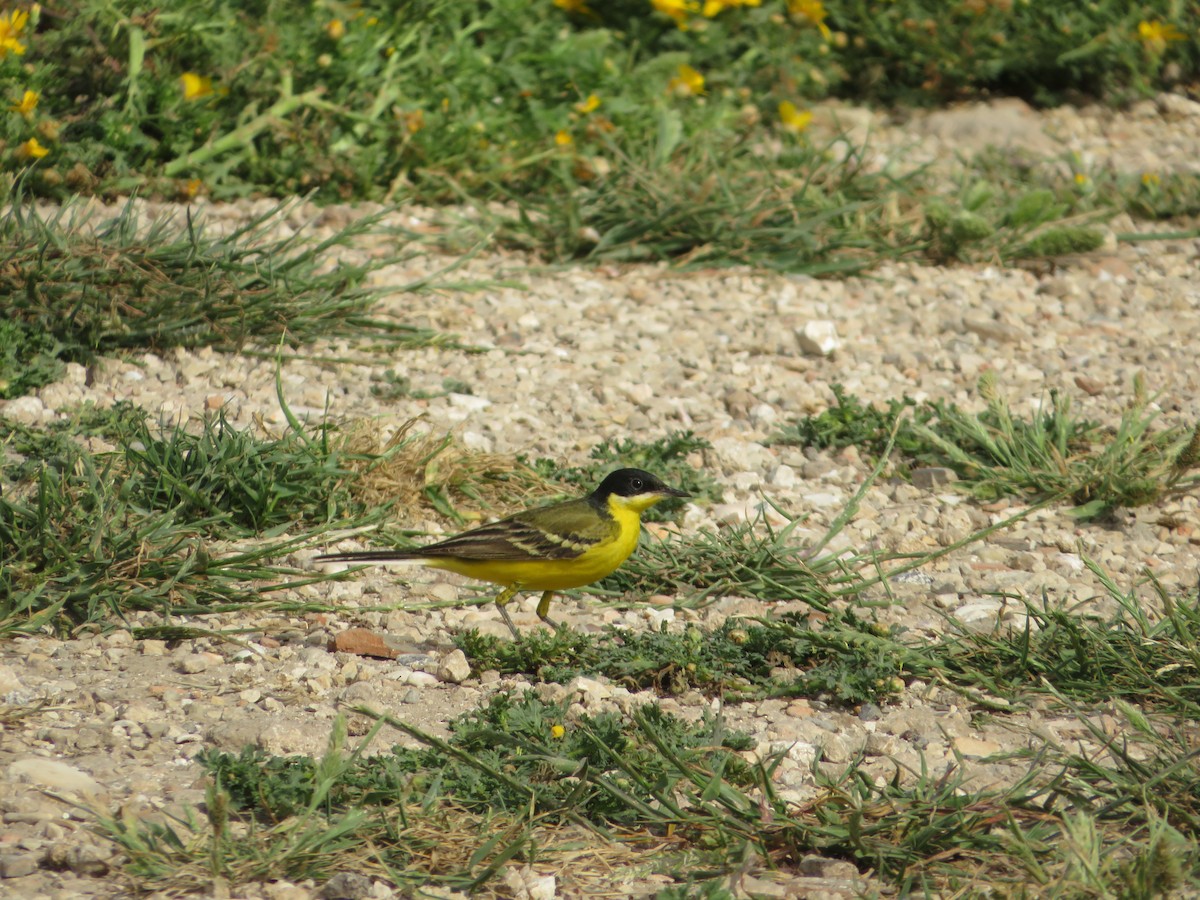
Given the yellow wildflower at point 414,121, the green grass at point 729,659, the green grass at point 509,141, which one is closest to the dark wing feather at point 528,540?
the green grass at point 729,659

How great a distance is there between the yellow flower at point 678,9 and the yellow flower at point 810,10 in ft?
2.12

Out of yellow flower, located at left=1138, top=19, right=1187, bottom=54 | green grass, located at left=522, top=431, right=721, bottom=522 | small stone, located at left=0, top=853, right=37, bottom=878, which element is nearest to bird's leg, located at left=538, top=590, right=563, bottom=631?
green grass, located at left=522, top=431, right=721, bottom=522

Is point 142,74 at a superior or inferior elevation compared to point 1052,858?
superior

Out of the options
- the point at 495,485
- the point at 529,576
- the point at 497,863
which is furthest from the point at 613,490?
the point at 497,863

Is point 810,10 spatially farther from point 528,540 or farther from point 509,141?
point 528,540

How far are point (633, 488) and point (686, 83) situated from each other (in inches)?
178

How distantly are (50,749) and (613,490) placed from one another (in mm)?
1975

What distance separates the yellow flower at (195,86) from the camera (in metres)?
7.12

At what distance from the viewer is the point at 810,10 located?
9164 mm

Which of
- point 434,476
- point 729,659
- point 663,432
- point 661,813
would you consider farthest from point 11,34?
point 661,813

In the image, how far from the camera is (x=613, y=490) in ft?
15.8

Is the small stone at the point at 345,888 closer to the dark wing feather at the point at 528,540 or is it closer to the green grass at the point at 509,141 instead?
the dark wing feather at the point at 528,540

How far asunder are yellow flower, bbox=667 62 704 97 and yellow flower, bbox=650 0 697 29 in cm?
49

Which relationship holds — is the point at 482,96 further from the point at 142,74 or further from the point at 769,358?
the point at 769,358
